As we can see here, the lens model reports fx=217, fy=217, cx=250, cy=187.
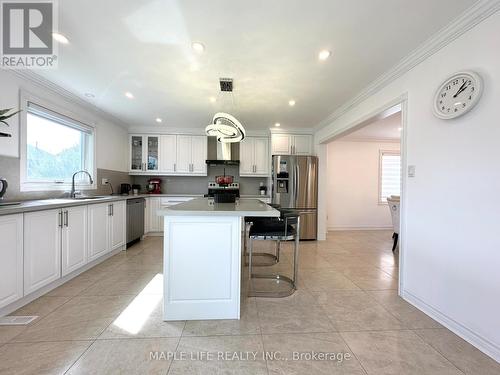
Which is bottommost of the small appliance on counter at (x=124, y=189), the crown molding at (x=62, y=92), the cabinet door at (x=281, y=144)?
the small appliance on counter at (x=124, y=189)

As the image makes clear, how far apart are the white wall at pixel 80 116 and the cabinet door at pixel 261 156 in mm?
2878

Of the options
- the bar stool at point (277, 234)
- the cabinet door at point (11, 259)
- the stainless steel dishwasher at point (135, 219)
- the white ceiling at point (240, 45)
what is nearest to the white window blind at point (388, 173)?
the white ceiling at point (240, 45)

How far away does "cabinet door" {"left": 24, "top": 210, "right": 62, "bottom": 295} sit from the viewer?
192 centimetres

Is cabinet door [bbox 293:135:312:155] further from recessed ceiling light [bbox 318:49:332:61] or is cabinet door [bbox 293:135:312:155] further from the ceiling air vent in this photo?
recessed ceiling light [bbox 318:49:332:61]

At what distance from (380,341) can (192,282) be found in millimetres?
1489

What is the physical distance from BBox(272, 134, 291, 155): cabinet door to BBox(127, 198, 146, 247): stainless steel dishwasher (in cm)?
293

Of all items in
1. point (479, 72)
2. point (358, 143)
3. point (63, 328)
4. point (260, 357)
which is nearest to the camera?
point (260, 357)

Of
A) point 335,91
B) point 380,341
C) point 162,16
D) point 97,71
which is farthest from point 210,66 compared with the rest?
point 380,341

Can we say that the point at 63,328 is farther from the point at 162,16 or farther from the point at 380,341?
the point at 162,16

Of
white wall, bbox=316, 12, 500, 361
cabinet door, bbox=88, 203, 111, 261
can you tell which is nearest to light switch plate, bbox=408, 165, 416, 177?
white wall, bbox=316, 12, 500, 361

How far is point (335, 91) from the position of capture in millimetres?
2895

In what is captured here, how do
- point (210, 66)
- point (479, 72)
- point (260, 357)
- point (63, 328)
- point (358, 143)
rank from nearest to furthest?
point (260, 357), point (479, 72), point (63, 328), point (210, 66), point (358, 143)

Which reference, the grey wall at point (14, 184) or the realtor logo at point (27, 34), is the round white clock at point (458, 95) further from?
the grey wall at point (14, 184)

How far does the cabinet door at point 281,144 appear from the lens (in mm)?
4738
